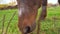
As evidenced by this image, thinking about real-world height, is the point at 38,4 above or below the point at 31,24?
above

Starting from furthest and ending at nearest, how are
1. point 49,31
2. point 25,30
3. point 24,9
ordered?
point 49,31 → point 24,9 → point 25,30

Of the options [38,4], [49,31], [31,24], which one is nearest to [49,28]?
[49,31]


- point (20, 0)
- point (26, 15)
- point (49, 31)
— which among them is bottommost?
point (49, 31)

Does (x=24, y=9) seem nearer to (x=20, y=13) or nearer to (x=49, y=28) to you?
(x=20, y=13)

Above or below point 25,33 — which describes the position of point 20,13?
above

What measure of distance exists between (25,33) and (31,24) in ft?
0.28

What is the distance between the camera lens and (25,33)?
1584mm

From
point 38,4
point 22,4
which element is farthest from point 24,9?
point 38,4

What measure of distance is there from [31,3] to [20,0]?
3.5 inches

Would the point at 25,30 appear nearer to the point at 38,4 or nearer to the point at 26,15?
the point at 26,15

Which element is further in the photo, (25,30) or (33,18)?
(33,18)

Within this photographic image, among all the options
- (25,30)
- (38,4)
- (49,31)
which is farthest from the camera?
(49,31)

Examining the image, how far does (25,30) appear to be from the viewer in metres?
1.58

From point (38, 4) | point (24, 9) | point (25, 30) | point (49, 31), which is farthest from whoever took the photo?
point (49, 31)
